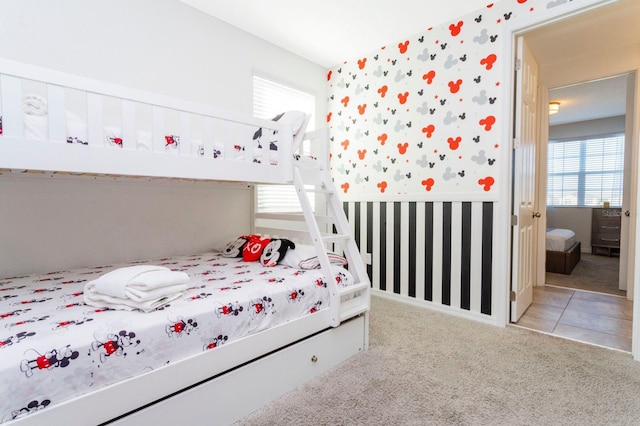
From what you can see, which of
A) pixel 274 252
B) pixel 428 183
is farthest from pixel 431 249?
pixel 274 252

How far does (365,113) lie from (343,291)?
2.05m

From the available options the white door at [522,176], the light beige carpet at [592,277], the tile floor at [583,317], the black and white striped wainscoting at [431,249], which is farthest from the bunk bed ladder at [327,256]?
the light beige carpet at [592,277]

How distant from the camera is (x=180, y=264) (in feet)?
6.89

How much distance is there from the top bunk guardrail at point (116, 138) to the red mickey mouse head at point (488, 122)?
150cm

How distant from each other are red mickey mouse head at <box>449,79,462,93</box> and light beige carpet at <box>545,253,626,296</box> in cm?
248

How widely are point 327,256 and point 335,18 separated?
1.94 meters

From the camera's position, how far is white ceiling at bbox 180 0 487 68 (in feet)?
7.80

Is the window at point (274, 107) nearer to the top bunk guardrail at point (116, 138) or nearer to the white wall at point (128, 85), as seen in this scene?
the white wall at point (128, 85)

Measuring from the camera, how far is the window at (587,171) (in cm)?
541

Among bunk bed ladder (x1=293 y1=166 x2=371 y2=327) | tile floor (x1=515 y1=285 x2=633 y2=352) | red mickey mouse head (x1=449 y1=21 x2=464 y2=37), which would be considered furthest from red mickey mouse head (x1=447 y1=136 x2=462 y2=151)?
tile floor (x1=515 y1=285 x2=633 y2=352)

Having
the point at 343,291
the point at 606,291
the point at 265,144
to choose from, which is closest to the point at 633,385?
the point at 343,291

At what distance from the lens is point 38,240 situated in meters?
1.89

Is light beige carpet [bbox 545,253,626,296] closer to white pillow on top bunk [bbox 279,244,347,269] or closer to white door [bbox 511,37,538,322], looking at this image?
white door [bbox 511,37,538,322]

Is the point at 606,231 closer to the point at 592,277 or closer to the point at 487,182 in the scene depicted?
the point at 592,277
